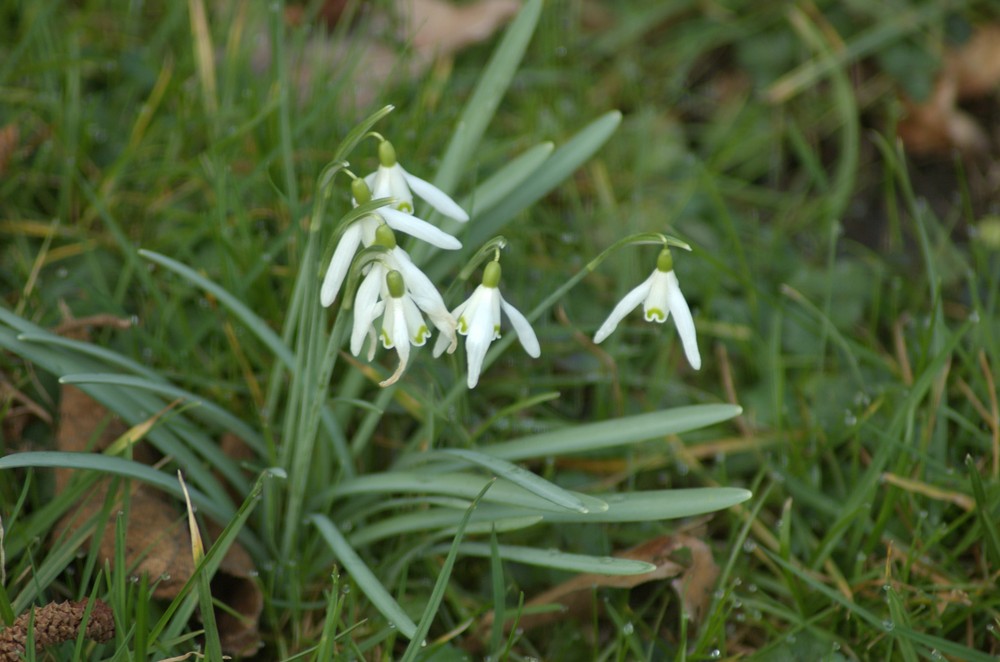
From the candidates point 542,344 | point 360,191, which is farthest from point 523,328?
point 542,344

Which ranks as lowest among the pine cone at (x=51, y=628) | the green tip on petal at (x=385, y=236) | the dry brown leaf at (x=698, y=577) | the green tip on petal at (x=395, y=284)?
the dry brown leaf at (x=698, y=577)

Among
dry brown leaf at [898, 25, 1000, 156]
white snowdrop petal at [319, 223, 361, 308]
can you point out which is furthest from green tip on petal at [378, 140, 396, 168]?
dry brown leaf at [898, 25, 1000, 156]

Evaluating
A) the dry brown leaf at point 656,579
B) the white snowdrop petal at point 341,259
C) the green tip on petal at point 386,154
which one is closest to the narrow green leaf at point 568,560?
the dry brown leaf at point 656,579

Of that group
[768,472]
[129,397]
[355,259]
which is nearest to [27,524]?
[129,397]

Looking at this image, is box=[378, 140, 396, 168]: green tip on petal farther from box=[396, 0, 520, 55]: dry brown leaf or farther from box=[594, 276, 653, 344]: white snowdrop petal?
box=[396, 0, 520, 55]: dry brown leaf

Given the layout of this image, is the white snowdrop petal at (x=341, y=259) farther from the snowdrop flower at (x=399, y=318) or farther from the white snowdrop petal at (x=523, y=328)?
the white snowdrop petal at (x=523, y=328)

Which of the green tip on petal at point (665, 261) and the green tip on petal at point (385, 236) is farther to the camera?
the green tip on petal at point (665, 261)

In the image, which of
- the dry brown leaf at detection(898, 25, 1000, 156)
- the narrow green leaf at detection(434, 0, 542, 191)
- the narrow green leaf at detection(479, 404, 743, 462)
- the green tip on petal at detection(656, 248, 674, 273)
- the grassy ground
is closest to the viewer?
the green tip on petal at detection(656, 248, 674, 273)
